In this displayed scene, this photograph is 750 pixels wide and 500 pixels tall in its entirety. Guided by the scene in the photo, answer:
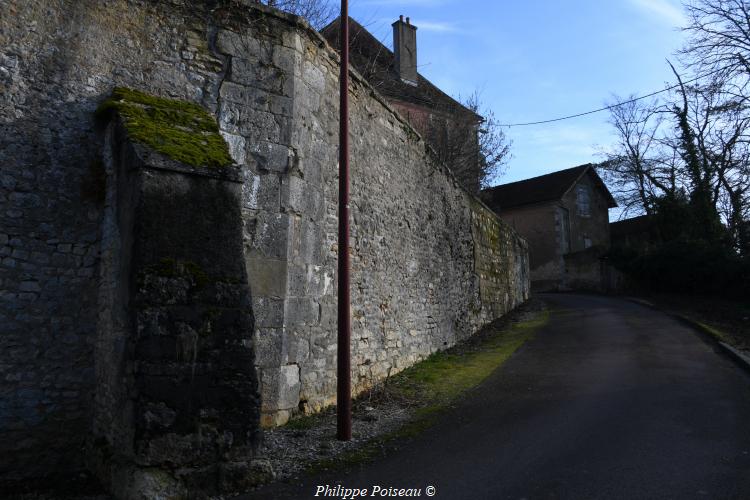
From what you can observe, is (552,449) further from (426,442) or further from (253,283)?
(253,283)

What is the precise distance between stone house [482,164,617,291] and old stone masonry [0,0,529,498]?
24138mm

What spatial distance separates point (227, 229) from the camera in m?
4.88

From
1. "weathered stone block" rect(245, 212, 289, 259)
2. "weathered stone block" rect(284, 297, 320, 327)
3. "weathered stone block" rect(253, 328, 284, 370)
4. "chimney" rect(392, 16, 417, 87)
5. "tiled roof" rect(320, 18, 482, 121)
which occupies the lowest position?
"weathered stone block" rect(253, 328, 284, 370)

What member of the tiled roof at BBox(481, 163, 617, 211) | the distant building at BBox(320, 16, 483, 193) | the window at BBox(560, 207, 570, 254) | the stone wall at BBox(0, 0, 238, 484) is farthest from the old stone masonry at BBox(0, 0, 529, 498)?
the tiled roof at BBox(481, 163, 617, 211)

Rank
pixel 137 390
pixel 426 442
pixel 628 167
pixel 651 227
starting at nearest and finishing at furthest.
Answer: pixel 137 390, pixel 426 442, pixel 651 227, pixel 628 167

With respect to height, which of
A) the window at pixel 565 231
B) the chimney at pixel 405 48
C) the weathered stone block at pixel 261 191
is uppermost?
the chimney at pixel 405 48

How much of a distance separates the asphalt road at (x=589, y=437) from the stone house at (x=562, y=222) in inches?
782

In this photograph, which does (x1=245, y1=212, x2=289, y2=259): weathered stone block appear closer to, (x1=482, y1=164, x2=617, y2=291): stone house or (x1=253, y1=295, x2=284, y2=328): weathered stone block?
(x1=253, y1=295, x2=284, y2=328): weathered stone block

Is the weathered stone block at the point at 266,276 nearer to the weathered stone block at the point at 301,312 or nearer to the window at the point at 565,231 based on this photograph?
the weathered stone block at the point at 301,312

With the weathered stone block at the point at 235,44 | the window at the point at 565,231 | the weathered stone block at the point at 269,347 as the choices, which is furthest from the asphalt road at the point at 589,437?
the window at the point at 565,231

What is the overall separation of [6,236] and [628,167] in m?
29.1

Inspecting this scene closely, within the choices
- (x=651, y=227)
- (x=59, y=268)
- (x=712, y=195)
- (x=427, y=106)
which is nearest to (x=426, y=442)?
(x=59, y=268)

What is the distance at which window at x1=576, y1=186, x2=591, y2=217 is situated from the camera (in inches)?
1390

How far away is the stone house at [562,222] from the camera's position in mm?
29672
